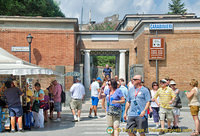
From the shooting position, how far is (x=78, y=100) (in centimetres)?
1228

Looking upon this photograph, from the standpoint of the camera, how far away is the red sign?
754 inches

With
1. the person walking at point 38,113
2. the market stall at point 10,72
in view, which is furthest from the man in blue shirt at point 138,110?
the person walking at point 38,113

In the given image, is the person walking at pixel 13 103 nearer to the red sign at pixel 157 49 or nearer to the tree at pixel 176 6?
the red sign at pixel 157 49

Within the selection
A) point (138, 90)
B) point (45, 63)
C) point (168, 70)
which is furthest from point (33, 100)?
point (168, 70)

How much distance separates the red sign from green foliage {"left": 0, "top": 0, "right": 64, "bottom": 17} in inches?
789

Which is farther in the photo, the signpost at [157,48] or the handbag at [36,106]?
the signpost at [157,48]

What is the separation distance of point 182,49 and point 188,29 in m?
1.59

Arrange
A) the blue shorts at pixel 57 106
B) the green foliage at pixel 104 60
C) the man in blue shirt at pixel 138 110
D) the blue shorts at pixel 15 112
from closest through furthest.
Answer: the man in blue shirt at pixel 138 110, the blue shorts at pixel 15 112, the blue shorts at pixel 57 106, the green foliage at pixel 104 60

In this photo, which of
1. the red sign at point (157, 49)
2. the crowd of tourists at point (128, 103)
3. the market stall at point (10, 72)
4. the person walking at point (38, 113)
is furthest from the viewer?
the red sign at point (157, 49)

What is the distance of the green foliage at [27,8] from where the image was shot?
31844 millimetres

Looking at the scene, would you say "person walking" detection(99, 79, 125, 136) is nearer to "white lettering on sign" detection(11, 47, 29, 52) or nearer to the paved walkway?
the paved walkway

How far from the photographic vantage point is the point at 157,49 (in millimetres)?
19219

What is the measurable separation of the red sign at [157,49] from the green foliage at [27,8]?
2005 cm

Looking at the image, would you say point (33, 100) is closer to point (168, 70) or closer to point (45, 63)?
point (45, 63)
